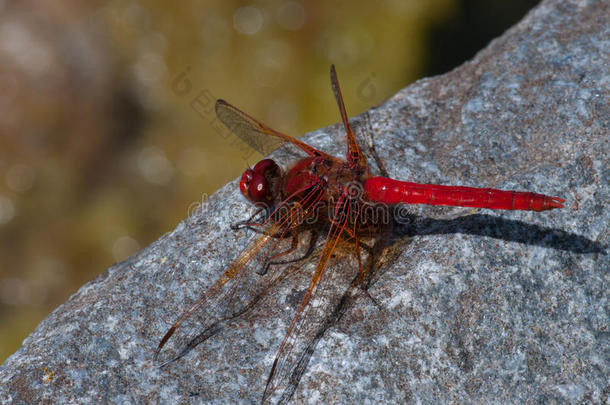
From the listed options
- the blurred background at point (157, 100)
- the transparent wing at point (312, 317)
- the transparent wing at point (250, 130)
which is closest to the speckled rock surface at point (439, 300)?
the transparent wing at point (312, 317)

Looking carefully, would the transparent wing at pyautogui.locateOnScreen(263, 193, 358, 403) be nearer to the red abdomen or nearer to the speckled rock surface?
the speckled rock surface

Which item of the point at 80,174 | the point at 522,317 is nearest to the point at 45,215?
the point at 80,174

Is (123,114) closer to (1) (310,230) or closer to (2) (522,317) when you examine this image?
(1) (310,230)

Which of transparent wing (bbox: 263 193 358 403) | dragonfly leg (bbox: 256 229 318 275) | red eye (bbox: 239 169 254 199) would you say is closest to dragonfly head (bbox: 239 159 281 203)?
red eye (bbox: 239 169 254 199)

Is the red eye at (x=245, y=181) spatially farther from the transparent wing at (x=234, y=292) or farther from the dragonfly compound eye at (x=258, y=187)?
the transparent wing at (x=234, y=292)

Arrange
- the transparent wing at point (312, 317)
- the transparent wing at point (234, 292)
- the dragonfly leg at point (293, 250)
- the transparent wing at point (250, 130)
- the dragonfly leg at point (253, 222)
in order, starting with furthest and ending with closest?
the transparent wing at point (250, 130), the dragonfly leg at point (253, 222), the dragonfly leg at point (293, 250), the transparent wing at point (234, 292), the transparent wing at point (312, 317)

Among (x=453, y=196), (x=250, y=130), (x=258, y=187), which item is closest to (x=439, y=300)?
(x=453, y=196)
